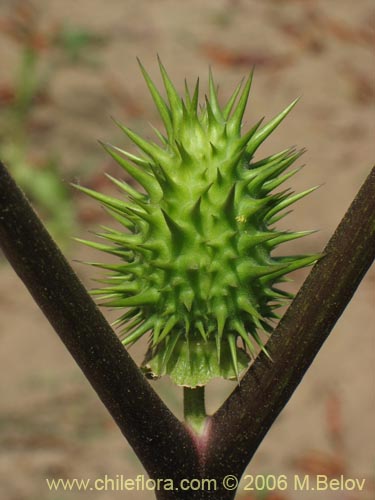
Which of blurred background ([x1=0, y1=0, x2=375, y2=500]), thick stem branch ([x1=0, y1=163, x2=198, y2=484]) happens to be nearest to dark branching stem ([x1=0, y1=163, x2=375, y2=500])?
thick stem branch ([x1=0, y1=163, x2=198, y2=484])

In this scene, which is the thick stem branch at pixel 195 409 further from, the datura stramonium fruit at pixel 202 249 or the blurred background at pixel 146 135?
the blurred background at pixel 146 135

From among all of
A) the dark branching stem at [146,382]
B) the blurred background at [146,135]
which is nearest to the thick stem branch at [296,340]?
the dark branching stem at [146,382]

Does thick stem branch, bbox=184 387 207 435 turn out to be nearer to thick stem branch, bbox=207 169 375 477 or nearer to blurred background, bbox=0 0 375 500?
thick stem branch, bbox=207 169 375 477

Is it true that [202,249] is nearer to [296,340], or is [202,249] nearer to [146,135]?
[296,340]

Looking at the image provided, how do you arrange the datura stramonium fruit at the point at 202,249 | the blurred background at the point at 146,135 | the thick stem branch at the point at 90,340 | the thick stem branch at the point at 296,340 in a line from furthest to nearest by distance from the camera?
the blurred background at the point at 146,135 < the datura stramonium fruit at the point at 202,249 < the thick stem branch at the point at 296,340 < the thick stem branch at the point at 90,340

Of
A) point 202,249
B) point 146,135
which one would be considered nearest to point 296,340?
point 202,249

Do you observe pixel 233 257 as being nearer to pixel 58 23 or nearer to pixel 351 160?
pixel 351 160
